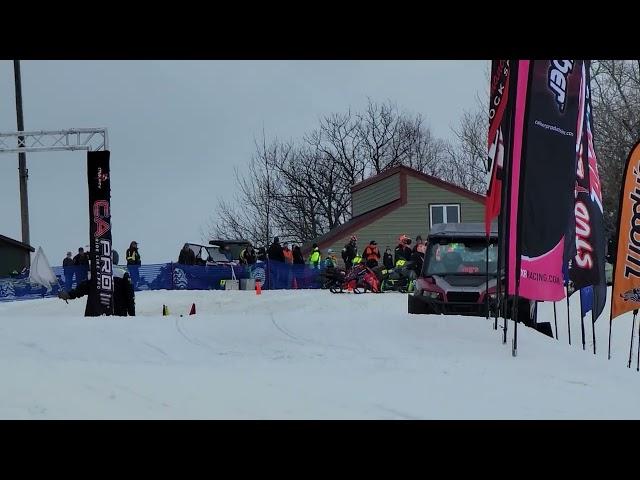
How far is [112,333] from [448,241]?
654 centimetres

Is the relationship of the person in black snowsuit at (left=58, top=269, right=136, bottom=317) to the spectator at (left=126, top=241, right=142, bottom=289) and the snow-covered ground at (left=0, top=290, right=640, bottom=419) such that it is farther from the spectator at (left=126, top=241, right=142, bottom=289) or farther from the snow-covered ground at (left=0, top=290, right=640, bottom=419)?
the spectator at (left=126, top=241, right=142, bottom=289)

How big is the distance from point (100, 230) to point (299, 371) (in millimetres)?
Result: 11337

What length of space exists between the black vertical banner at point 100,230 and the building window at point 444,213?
21825 mm

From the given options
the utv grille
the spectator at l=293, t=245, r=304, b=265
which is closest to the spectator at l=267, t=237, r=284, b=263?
the spectator at l=293, t=245, r=304, b=265

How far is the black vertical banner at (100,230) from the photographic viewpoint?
56.2 feet

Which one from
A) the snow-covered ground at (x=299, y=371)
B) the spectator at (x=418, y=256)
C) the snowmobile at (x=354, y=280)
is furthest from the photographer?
the snowmobile at (x=354, y=280)

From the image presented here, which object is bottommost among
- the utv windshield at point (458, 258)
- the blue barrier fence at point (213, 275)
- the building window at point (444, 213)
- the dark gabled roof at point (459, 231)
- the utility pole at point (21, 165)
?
the blue barrier fence at point (213, 275)

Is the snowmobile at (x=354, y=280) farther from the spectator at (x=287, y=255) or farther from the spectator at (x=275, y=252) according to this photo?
the spectator at (x=287, y=255)

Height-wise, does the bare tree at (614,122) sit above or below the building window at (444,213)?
above

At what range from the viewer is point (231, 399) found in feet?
19.5

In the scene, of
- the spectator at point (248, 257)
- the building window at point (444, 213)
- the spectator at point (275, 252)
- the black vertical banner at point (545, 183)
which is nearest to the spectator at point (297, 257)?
the spectator at point (275, 252)

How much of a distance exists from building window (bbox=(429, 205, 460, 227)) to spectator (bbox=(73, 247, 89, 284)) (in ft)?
52.8

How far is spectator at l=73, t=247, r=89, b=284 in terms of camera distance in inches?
1053
